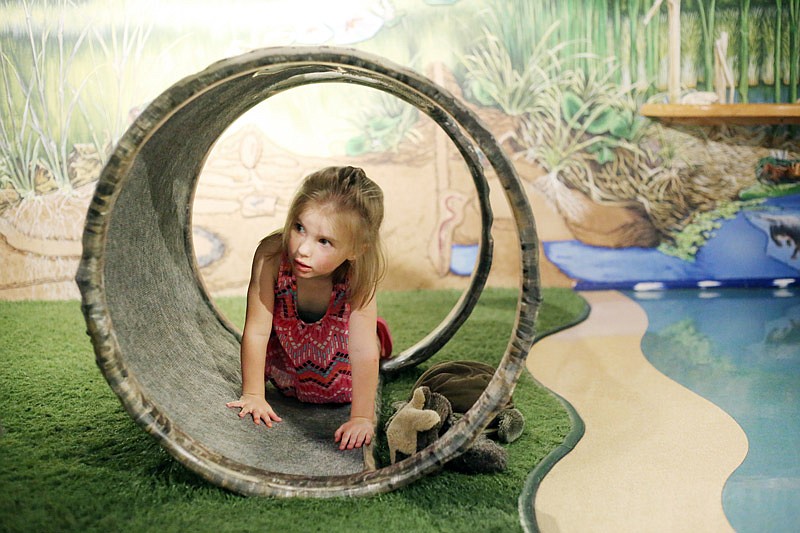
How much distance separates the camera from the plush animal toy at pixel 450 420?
5.77 ft

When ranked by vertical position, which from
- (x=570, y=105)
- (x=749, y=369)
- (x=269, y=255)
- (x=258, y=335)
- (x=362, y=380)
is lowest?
(x=749, y=369)

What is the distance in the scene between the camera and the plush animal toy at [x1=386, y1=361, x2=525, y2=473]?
1.76m

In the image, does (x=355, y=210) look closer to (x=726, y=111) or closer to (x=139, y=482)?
(x=139, y=482)

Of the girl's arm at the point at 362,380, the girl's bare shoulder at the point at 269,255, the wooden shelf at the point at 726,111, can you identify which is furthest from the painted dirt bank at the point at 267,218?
the girl's arm at the point at 362,380

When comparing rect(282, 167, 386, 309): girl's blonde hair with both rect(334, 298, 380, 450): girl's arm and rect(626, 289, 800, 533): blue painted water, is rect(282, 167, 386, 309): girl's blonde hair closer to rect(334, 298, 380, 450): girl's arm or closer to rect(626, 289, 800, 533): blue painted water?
rect(334, 298, 380, 450): girl's arm

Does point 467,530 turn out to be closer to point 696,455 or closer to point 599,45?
point 696,455

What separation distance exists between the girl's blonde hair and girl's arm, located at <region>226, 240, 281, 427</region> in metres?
0.08

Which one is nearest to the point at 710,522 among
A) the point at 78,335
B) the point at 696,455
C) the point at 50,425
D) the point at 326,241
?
the point at 696,455

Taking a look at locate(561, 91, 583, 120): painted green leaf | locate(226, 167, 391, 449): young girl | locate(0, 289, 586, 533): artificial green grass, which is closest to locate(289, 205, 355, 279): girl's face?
locate(226, 167, 391, 449): young girl

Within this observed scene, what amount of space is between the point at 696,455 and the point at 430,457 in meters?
0.76

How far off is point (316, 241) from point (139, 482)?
2.14 feet

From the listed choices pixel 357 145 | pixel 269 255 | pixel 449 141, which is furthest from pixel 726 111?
pixel 269 255

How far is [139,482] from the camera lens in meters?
1.66

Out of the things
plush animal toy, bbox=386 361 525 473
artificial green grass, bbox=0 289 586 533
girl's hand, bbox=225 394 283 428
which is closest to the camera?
artificial green grass, bbox=0 289 586 533
